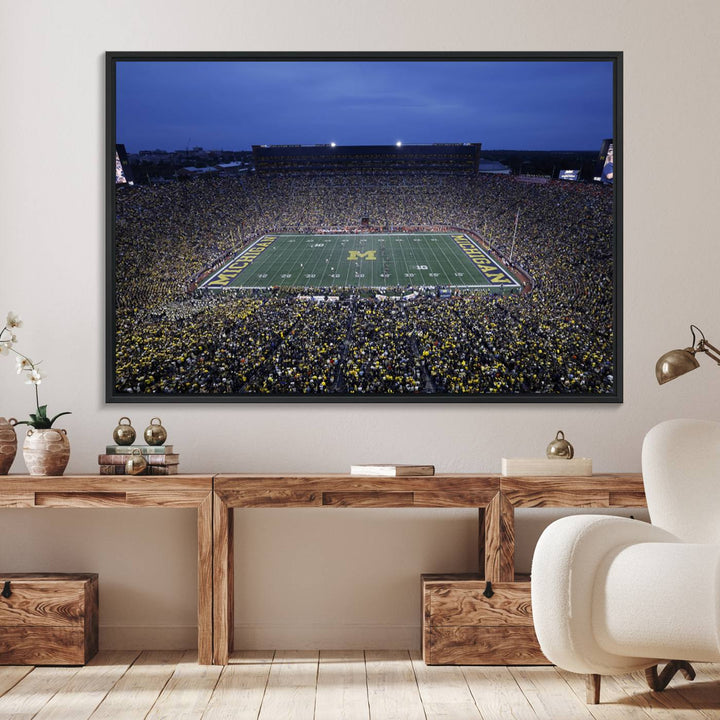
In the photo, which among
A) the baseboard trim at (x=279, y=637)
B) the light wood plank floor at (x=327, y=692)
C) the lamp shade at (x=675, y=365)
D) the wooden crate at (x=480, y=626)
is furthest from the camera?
the baseboard trim at (x=279, y=637)

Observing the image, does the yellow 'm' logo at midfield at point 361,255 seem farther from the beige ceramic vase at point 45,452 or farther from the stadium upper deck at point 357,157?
the beige ceramic vase at point 45,452

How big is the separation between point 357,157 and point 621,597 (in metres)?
2.00

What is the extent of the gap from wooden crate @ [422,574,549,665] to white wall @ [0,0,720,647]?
40cm

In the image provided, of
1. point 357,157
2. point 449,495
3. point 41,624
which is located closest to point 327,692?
→ point 449,495

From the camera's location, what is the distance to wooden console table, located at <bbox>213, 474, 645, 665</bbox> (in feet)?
10.4

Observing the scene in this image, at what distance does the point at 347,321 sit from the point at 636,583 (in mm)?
1599

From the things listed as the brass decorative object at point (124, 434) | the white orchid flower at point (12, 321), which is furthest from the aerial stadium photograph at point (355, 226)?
the white orchid flower at point (12, 321)

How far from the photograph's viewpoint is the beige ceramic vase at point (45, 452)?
324 cm

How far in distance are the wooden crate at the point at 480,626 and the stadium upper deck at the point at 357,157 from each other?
5.38 feet

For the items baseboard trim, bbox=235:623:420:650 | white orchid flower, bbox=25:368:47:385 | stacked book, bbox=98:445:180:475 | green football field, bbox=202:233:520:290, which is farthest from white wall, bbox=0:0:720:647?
green football field, bbox=202:233:520:290

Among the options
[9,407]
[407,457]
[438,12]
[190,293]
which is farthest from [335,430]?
[438,12]

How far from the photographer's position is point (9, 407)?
3602 millimetres

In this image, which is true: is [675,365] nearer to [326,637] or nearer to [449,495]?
[449,495]

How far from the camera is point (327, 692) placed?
114 inches
